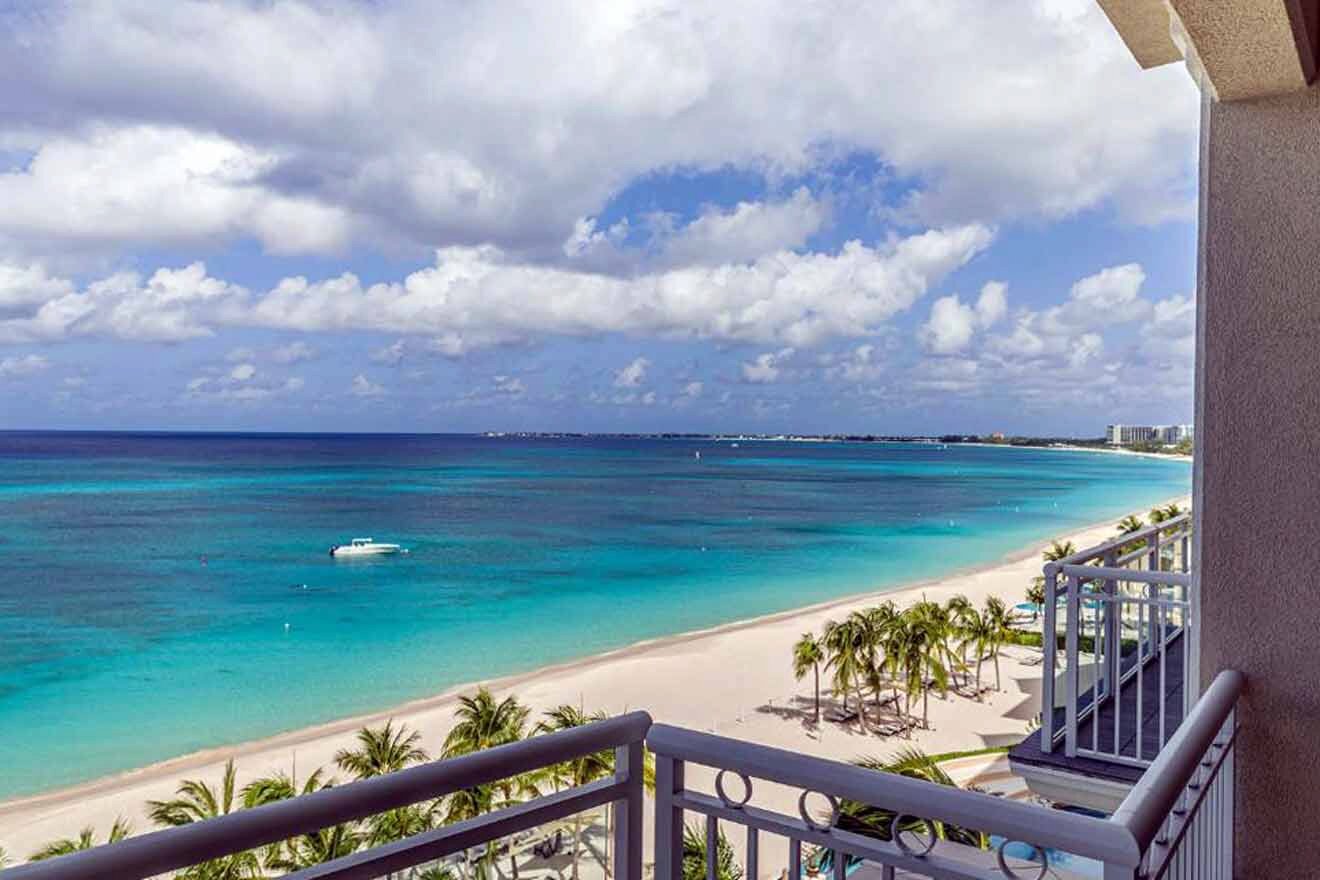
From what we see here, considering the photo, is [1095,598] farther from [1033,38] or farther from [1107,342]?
[1107,342]

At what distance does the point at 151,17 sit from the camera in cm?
3188

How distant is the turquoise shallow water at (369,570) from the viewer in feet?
66.5

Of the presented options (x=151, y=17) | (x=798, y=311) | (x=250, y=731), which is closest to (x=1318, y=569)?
(x=250, y=731)

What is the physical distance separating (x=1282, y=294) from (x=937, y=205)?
2317 inches

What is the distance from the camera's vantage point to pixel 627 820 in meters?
1.41

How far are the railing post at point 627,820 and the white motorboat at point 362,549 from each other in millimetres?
33851

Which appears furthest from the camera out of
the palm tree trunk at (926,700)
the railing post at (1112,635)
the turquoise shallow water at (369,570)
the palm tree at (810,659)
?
the turquoise shallow water at (369,570)

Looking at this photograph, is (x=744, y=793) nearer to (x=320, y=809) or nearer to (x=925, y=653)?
(x=320, y=809)

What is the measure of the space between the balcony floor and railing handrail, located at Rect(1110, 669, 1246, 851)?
5.29ft

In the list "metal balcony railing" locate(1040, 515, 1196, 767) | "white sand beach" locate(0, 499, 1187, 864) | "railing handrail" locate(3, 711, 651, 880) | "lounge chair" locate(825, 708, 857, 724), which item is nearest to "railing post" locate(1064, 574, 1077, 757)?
"metal balcony railing" locate(1040, 515, 1196, 767)

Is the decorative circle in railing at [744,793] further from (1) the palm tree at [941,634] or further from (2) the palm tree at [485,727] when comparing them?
(1) the palm tree at [941,634]

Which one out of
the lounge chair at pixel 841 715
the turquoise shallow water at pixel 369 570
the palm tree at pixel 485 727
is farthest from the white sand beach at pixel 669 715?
the palm tree at pixel 485 727

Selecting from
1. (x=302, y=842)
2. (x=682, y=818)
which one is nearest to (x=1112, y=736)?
(x=682, y=818)

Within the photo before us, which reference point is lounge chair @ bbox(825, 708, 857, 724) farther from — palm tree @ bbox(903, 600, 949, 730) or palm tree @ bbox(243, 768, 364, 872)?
palm tree @ bbox(243, 768, 364, 872)
